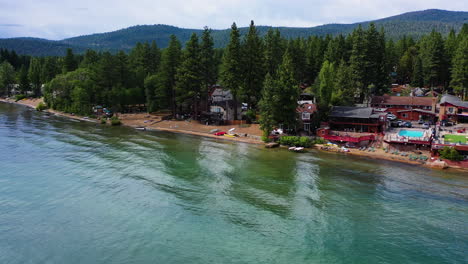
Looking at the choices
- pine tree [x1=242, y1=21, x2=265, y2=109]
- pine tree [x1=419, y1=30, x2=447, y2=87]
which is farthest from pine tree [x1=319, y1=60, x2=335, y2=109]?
pine tree [x1=419, y1=30, x2=447, y2=87]

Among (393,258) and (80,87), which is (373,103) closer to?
(393,258)

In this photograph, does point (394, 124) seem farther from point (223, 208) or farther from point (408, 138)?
point (223, 208)

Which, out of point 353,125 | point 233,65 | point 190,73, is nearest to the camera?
point 353,125

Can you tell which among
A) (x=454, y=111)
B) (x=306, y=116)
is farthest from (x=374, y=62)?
(x=306, y=116)

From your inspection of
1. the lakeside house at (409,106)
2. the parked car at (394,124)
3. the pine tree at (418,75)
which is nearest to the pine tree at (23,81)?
the lakeside house at (409,106)

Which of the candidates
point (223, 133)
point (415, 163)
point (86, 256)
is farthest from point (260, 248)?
point (223, 133)

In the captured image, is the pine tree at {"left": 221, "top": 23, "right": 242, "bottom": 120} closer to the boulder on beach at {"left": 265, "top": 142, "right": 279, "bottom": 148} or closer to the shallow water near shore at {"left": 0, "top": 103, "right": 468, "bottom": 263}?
the boulder on beach at {"left": 265, "top": 142, "right": 279, "bottom": 148}
